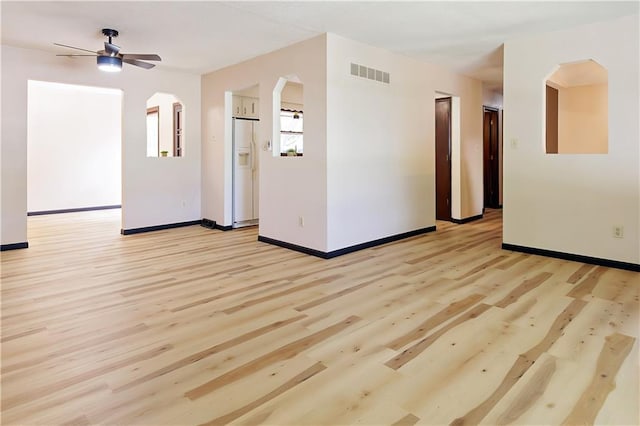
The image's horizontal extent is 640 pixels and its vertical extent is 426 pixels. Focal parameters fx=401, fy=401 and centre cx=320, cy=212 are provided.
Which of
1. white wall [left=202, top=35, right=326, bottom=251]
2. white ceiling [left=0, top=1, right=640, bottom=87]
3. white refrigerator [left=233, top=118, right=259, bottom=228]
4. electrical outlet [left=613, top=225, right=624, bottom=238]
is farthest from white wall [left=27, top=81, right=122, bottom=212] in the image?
electrical outlet [left=613, top=225, right=624, bottom=238]

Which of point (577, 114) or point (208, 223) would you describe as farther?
point (577, 114)

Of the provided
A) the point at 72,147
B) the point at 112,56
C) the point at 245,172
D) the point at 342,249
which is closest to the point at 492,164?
the point at 245,172

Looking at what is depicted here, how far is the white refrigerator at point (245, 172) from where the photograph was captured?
6.71 m

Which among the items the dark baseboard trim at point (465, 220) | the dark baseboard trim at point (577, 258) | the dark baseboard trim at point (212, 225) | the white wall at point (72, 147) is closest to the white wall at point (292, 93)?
the dark baseboard trim at point (212, 225)

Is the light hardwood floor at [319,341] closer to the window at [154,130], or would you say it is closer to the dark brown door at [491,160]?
the dark brown door at [491,160]

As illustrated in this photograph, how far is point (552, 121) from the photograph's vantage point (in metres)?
7.38

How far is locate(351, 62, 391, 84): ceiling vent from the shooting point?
4.86 m

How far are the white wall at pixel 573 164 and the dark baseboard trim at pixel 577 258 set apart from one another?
4 centimetres

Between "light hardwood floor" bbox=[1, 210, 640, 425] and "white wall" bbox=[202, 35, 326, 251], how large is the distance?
73 cm

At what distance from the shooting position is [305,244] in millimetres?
4969

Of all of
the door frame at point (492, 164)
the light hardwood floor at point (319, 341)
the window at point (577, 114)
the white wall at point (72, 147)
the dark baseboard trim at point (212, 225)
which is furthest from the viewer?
the door frame at point (492, 164)

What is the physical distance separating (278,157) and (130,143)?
2541 millimetres

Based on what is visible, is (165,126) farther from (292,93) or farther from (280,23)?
(280,23)

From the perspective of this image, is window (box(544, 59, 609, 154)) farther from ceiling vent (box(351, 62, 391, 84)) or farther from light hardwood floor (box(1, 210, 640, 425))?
light hardwood floor (box(1, 210, 640, 425))
